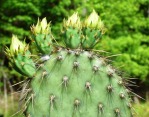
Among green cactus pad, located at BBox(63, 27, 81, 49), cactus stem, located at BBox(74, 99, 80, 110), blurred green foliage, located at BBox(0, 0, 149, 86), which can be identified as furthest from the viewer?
blurred green foliage, located at BBox(0, 0, 149, 86)

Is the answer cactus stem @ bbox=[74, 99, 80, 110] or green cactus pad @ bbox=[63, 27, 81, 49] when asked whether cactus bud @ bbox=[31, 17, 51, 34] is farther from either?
cactus stem @ bbox=[74, 99, 80, 110]

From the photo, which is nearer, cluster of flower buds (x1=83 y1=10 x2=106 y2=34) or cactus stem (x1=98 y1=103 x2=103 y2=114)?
cactus stem (x1=98 y1=103 x2=103 y2=114)

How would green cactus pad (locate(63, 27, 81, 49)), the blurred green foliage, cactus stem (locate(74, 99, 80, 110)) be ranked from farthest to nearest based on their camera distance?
the blurred green foliage < green cactus pad (locate(63, 27, 81, 49)) < cactus stem (locate(74, 99, 80, 110))

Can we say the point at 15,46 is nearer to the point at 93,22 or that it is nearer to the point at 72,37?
the point at 72,37

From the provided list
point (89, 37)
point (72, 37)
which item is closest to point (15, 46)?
point (72, 37)

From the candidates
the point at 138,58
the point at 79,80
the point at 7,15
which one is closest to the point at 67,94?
the point at 79,80

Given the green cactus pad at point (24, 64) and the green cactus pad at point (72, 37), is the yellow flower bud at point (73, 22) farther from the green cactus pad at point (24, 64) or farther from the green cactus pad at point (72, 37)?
the green cactus pad at point (24, 64)

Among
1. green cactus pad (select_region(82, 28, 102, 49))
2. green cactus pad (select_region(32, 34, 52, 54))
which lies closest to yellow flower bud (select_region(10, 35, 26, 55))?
green cactus pad (select_region(32, 34, 52, 54))

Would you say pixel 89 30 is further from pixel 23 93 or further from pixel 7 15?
pixel 7 15

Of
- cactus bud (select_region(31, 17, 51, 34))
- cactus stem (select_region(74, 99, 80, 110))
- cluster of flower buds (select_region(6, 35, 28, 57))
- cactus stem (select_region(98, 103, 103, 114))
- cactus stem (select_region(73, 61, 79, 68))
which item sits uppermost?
cactus bud (select_region(31, 17, 51, 34))
